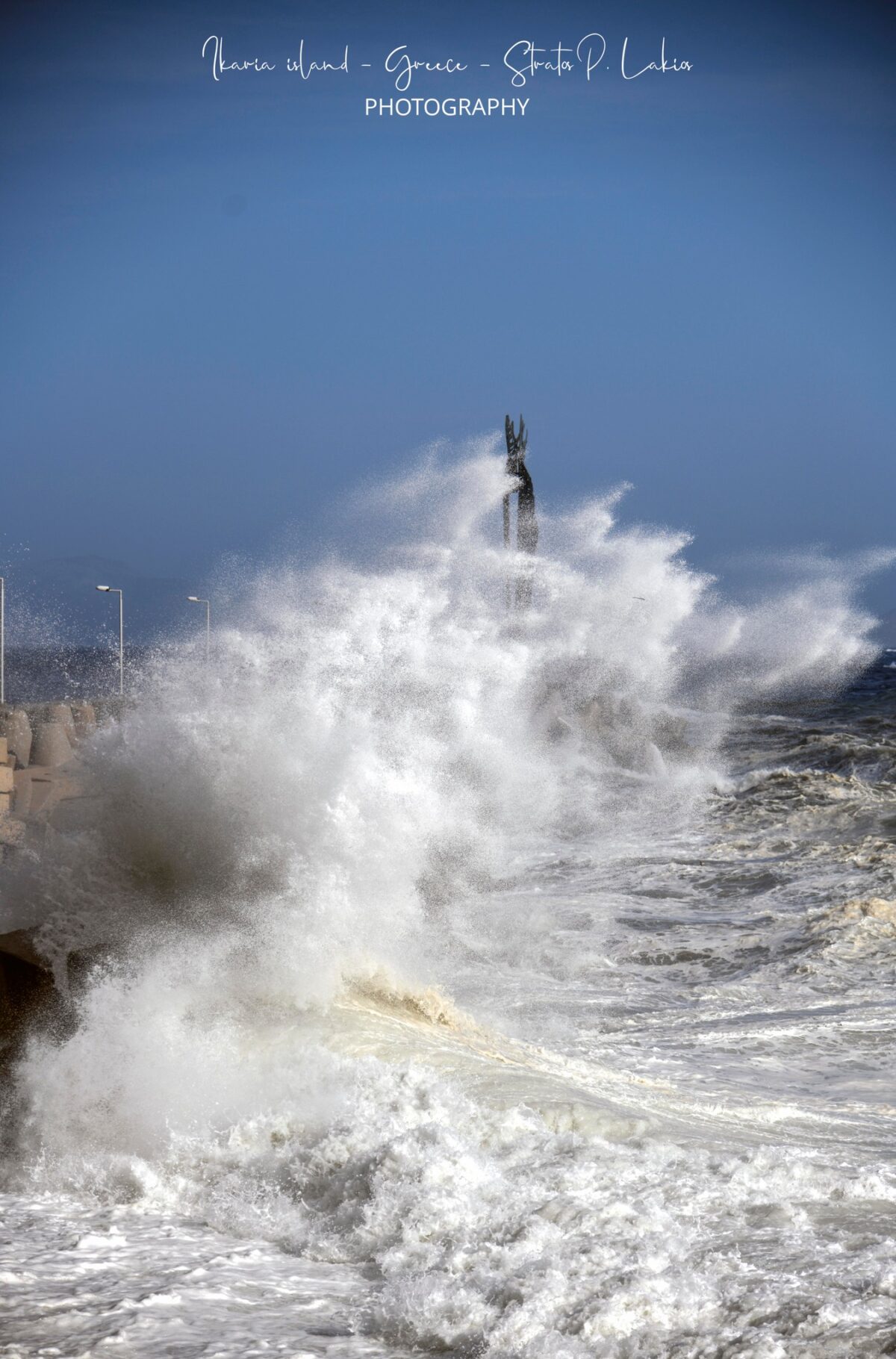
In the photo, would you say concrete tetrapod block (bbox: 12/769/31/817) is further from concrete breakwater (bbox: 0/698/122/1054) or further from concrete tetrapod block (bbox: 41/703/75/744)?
concrete tetrapod block (bbox: 41/703/75/744)

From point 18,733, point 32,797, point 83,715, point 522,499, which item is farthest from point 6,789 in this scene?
point 522,499

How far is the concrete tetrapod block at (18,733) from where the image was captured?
42.9 ft

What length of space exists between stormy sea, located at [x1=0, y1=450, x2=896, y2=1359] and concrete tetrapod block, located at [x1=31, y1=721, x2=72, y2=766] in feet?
10.6

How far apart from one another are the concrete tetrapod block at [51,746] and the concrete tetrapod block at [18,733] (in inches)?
4.8

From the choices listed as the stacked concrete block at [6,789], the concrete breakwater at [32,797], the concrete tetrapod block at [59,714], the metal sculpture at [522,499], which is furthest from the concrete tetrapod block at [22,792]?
the metal sculpture at [522,499]

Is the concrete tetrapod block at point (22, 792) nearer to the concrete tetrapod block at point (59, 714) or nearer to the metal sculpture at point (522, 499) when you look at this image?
the concrete tetrapod block at point (59, 714)

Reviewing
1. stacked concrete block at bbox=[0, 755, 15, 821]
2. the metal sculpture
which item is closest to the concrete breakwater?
stacked concrete block at bbox=[0, 755, 15, 821]

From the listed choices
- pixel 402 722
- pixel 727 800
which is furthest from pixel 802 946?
pixel 727 800

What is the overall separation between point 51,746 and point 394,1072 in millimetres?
9810

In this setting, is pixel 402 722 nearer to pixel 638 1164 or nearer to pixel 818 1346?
pixel 638 1164

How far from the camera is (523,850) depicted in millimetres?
15508

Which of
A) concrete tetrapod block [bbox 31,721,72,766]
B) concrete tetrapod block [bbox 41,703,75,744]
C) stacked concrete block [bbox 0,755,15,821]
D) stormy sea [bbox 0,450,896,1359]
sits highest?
concrete tetrapod block [bbox 41,703,75,744]

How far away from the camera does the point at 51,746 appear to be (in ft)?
44.6

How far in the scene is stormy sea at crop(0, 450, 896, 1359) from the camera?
10.5 feet
